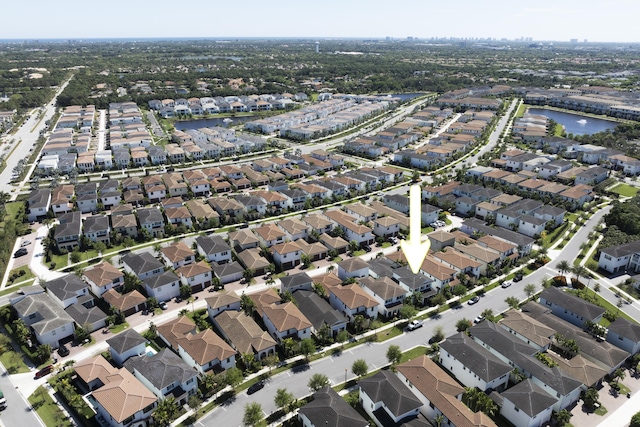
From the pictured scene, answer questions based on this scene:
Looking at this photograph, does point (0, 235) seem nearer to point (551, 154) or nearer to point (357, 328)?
point (357, 328)

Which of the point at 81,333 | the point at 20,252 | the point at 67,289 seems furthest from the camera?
the point at 20,252

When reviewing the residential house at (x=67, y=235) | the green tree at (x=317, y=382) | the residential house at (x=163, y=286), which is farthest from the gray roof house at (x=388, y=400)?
the residential house at (x=67, y=235)

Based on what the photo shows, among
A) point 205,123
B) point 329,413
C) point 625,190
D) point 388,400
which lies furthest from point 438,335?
point 205,123

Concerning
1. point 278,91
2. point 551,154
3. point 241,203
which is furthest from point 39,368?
point 278,91

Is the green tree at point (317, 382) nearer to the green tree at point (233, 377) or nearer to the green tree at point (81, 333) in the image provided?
the green tree at point (233, 377)

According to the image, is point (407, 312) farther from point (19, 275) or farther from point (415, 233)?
point (19, 275)

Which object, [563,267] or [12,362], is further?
[563,267]
